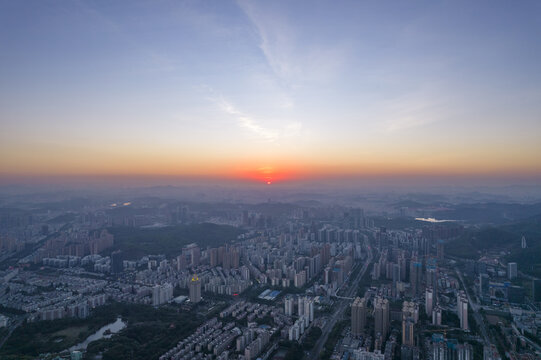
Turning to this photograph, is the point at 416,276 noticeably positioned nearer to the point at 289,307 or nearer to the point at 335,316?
the point at 335,316

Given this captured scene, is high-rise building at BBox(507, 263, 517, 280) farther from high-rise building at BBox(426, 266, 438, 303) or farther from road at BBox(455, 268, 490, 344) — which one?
high-rise building at BBox(426, 266, 438, 303)

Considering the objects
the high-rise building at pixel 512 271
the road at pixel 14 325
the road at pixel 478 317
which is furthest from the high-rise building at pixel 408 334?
the road at pixel 14 325

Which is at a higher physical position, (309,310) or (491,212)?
(491,212)

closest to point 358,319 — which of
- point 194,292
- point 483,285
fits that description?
point 194,292

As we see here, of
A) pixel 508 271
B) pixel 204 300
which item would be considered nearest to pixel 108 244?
pixel 204 300

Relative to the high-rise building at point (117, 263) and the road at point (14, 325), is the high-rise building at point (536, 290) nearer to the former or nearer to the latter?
the road at point (14, 325)


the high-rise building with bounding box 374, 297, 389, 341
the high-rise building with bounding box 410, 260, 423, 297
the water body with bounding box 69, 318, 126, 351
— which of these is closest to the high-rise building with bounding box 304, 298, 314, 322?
the high-rise building with bounding box 374, 297, 389, 341
